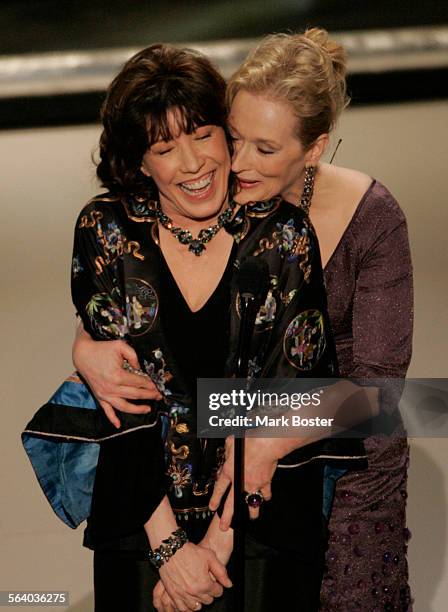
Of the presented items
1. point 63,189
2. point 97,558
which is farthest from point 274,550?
Answer: point 63,189

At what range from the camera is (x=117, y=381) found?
209cm

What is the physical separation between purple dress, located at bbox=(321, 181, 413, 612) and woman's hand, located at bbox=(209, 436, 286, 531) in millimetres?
343

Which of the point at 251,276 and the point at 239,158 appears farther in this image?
the point at 239,158

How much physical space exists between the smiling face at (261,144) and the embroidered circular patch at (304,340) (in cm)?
24

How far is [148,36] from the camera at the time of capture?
6238 mm

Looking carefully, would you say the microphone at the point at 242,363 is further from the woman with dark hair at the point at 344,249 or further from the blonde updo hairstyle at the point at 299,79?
the blonde updo hairstyle at the point at 299,79

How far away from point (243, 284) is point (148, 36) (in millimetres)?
4556

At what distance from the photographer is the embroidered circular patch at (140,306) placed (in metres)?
2.09

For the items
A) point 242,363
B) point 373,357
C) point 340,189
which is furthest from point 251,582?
point 340,189

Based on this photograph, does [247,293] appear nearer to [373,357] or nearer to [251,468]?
[251,468]

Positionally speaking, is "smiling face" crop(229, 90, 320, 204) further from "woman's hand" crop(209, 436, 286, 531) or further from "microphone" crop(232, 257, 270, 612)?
"woman's hand" crop(209, 436, 286, 531)

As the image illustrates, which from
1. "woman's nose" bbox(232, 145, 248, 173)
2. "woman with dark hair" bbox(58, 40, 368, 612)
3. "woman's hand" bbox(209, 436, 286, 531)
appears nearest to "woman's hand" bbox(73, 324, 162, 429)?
"woman with dark hair" bbox(58, 40, 368, 612)

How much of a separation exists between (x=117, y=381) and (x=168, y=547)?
11.7 inches

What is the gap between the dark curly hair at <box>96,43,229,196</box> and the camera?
2014 millimetres
